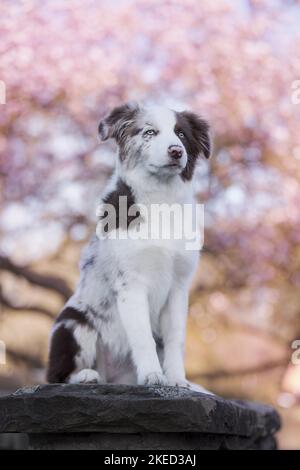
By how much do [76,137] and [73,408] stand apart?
582 centimetres

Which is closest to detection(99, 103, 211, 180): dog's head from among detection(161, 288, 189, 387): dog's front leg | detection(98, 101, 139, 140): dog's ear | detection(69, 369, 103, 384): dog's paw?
detection(98, 101, 139, 140): dog's ear

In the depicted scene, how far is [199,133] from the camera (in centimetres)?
424

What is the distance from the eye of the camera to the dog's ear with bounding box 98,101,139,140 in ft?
13.5

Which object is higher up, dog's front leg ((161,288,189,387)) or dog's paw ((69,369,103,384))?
dog's front leg ((161,288,189,387))

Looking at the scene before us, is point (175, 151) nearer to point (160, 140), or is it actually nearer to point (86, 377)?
point (160, 140)

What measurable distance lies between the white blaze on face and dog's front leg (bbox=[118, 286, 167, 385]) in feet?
2.17

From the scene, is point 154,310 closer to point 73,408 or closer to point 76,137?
point 73,408

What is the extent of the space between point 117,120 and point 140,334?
1.26m

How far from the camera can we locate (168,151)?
3.74 meters

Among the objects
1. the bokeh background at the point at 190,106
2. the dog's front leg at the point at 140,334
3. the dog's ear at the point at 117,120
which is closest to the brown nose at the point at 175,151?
the dog's ear at the point at 117,120

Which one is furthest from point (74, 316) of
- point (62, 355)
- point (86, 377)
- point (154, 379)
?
point (154, 379)

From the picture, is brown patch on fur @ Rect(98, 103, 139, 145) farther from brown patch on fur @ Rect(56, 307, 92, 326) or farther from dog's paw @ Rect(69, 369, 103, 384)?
dog's paw @ Rect(69, 369, 103, 384)
